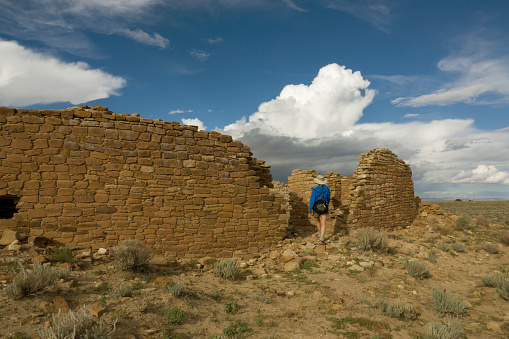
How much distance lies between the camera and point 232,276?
240 inches

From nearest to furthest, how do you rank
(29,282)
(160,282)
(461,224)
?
1. (29,282)
2. (160,282)
3. (461,224)

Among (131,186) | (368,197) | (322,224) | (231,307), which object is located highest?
(131,186)

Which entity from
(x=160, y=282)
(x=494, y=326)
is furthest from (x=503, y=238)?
(x=160, y=282)

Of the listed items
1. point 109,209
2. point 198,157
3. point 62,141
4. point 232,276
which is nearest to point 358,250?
point 232,276

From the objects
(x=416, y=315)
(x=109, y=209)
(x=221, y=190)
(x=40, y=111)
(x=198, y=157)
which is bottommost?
A: (x=416, y=315)

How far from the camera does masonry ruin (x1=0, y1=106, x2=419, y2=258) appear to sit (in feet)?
20.1

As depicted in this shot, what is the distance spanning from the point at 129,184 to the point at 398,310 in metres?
5.96

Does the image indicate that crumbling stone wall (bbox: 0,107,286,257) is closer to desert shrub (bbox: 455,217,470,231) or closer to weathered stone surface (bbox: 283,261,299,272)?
weathered stone surface (bbox: 283,261,299,272)

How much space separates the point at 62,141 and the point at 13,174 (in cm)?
116

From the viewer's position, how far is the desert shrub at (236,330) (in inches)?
150

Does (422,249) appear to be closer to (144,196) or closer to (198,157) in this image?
(198,157)

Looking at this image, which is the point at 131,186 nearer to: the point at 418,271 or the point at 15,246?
the point at 15,246

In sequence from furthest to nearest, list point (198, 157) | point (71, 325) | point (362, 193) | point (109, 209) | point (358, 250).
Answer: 1. point (362, 193)
2. point (358, 250)
3. point (198, 157)
4. point (109, 209)
5. point (71, 325)

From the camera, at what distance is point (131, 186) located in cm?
671
